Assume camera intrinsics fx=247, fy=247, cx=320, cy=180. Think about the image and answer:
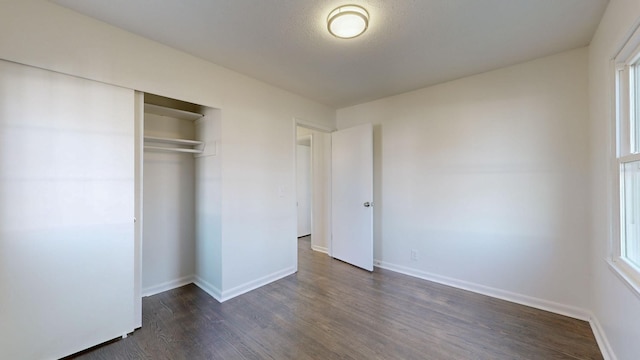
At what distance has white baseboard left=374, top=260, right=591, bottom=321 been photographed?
2.23 meters

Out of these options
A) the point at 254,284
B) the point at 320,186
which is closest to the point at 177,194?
the point at 254,284

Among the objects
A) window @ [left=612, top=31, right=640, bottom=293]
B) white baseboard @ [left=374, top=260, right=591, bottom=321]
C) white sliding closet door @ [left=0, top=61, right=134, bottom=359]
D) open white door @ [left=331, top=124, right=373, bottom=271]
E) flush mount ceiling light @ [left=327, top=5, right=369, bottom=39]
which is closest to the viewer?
window @ [left=612, top=31, right=640, bottom=293]

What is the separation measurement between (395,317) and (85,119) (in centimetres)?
297

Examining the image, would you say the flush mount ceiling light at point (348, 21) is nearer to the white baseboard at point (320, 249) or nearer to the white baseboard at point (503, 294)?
the white baseboard at point (503, 294)

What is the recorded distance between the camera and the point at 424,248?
3.15 m

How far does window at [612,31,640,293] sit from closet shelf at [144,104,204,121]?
3.46 metres

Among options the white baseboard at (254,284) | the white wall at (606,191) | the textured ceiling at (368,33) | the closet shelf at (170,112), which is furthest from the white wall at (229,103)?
the white wall at (606,191)

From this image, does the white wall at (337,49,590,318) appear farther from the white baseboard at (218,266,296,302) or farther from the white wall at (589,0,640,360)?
the white baseboard at (218,266,296,302)

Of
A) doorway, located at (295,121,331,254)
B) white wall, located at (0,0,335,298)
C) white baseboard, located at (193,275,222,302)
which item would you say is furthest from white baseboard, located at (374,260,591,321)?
white baseboard, located at (193,275,222,302)

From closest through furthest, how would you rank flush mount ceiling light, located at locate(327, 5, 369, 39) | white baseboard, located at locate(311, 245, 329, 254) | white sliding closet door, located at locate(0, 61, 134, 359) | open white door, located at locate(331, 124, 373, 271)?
white sliding closet door, located at locate(0, 61, 134, 359), flush mount ceiling light, located at locate(327, 5, 369, 39), open white door, located at locate(331, 124, 373, 271), white baseboard, located at locate(311, 245, 329, 254)

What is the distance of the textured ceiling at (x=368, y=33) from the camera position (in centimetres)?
168

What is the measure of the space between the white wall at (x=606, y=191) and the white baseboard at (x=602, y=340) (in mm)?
38

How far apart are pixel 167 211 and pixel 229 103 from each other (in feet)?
4.74

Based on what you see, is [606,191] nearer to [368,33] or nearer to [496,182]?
[496,182]
